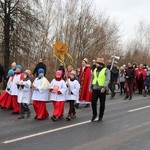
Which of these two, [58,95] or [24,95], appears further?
[24,95]

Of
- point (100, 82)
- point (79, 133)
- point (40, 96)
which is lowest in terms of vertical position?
point (79, 133)

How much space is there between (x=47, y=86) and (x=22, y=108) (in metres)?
1.10

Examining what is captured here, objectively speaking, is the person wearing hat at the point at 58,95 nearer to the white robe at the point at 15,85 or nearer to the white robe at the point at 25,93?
the white robe at the point at 25,93

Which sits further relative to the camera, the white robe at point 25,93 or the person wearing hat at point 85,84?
the person wearing hat at point 85,84

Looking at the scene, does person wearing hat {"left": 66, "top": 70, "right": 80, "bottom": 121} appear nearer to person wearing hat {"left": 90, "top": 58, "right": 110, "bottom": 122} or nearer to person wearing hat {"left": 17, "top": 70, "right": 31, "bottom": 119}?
person wearing hat {"left": 90, "top": 58, "right": 110, "bottom": 122}

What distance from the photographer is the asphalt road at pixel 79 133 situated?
27.7ft

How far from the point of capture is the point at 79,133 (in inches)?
387

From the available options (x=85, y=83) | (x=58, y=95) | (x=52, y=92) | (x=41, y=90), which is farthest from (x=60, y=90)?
(x=85, y=83)

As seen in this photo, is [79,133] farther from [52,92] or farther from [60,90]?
[52,92]

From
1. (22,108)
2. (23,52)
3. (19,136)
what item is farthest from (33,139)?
(23,52)

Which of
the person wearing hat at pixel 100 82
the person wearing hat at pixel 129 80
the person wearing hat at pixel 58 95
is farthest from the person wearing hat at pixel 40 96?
the person wearing hat at pixel 129 80

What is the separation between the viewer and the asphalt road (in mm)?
8430

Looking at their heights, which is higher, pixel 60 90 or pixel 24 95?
pixel 60 90

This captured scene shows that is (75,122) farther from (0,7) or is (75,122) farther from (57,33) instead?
(57,33)
